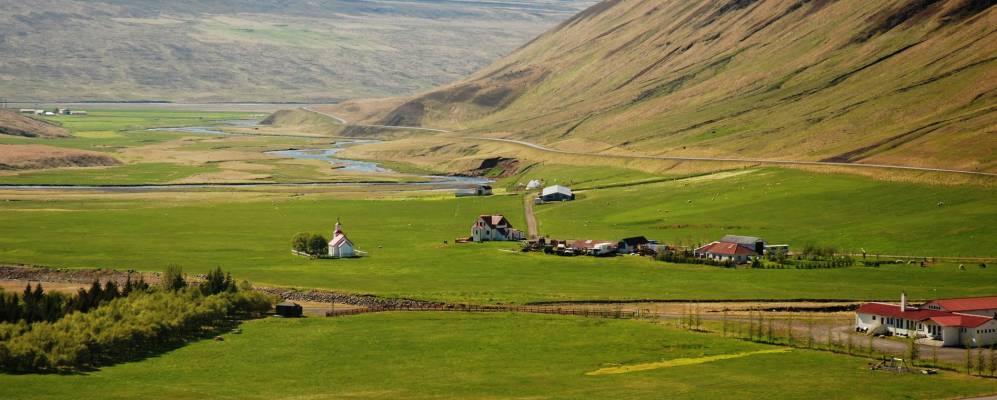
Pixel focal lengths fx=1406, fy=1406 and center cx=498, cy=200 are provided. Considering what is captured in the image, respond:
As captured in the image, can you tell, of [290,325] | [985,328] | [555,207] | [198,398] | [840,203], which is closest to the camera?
[198,398]

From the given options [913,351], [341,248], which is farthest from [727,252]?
[913,351]

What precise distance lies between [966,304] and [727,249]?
32.8 meters

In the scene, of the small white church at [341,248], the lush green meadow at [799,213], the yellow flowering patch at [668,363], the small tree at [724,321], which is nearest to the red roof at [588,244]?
the lush green meadow at [799,213]

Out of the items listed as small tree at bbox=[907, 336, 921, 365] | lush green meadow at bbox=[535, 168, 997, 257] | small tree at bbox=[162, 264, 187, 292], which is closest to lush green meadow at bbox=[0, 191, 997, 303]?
lush green meadow at bbox=[535, 168, 997, 257]

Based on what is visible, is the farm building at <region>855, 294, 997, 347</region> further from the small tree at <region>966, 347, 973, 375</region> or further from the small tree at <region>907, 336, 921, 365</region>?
the small tree at <region>966, 347, 973, 375</region>

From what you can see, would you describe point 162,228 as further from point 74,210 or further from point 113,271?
point 113,271

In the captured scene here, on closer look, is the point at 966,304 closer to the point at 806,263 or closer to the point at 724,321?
the point at 724,321

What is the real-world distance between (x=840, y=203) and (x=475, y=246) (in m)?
39.7

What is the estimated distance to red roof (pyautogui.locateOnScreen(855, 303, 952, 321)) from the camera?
3312 inches

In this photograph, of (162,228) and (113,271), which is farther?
(162,228)

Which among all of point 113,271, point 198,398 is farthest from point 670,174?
point 198,398

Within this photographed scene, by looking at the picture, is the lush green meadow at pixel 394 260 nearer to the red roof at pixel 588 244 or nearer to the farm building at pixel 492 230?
the farm building at pixel 492 230

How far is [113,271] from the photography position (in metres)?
114

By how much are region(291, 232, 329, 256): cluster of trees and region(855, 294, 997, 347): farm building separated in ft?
178
